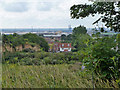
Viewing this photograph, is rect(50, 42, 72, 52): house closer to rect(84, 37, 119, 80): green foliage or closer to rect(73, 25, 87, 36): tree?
rect(73, 25, 87, 36): tree

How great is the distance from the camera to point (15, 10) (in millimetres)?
2438

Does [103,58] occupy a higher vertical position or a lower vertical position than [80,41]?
lower

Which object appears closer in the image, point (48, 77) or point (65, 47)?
point (48, 77)

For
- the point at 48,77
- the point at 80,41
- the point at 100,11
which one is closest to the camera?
the point at 100,11

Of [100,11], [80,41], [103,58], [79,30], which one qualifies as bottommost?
[103,58]

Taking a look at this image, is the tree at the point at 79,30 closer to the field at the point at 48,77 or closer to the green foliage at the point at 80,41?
the green foliage at the point at 80,41

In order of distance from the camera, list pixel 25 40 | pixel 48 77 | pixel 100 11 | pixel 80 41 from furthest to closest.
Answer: pixel 25 40 < pixel 80 41 < pixel 48 77 < pixel 100 11

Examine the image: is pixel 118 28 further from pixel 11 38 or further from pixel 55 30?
pixel 11 38

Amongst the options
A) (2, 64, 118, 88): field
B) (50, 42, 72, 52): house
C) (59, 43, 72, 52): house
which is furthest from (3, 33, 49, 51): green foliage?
(2, 64, 118, 88): field

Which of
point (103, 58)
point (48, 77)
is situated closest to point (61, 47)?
point (48, 77)

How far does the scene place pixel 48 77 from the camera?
2.24 metres

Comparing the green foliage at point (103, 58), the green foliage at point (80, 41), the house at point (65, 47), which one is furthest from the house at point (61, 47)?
the green foliage at point (103, 58)

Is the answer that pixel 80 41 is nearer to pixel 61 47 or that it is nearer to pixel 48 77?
pixel 61 47

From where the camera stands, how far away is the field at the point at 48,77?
6.65ft
